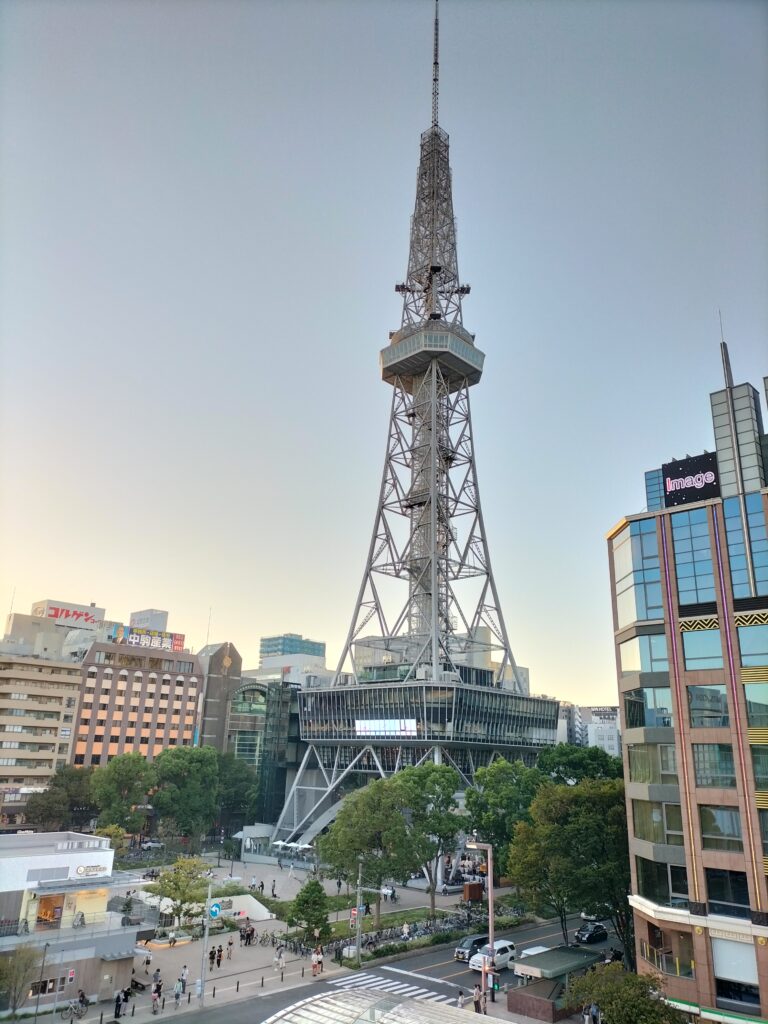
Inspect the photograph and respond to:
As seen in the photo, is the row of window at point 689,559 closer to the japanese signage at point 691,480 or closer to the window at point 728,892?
the japanese signage at point 691,480

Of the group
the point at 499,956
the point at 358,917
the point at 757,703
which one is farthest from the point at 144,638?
the point at 757,703

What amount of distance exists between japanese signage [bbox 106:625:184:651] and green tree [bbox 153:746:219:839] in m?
36.3

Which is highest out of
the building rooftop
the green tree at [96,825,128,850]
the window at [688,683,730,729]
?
the window at [688,683,730,729]

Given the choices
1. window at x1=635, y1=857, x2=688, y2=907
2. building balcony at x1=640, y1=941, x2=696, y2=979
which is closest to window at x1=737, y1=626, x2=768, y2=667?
window at x1=635, y1=857, x2=688, y2=907

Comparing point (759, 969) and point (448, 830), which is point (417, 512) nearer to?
point (448, 830)

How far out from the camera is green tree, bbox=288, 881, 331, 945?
163 feet

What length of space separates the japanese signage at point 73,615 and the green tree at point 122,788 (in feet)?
243

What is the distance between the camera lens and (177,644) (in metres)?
141

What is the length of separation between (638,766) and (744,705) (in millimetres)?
7604

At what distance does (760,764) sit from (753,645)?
5.79m

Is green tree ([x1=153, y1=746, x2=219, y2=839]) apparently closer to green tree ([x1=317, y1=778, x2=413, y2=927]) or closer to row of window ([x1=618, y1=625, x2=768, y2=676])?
green tree ([x1=317, y1=778, x2=413, y2=927])

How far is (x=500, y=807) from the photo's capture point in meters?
65.1

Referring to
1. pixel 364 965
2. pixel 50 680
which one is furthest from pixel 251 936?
pixel 50 680

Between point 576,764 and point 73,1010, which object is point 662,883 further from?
point 576,764
